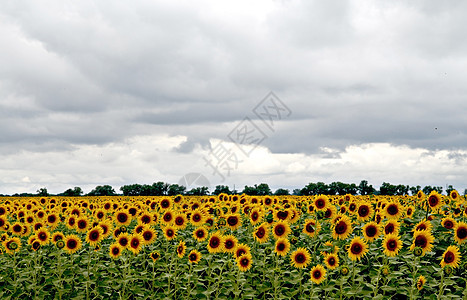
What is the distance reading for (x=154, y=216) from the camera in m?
14.6

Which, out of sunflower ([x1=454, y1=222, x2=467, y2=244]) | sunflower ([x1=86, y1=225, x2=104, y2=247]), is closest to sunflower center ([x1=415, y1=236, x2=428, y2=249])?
sunflower ([x1=454, y1=222, x2=467, y2=244])

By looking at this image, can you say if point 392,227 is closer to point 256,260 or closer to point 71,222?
point 256,260

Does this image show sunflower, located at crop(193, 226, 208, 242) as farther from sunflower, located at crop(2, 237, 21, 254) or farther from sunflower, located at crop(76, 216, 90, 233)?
sunflower, located at crop(2, 237, 21, 254)

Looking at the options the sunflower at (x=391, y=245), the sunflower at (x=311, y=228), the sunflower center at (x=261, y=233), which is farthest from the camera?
the sunflower at (x=311, y=228)

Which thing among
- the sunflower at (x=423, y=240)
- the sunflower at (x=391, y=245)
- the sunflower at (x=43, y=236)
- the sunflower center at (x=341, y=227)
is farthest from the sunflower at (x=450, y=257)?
the sunflower at (x=43, y=236)

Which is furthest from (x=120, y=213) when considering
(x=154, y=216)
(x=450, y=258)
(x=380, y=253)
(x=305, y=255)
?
(x=450, y=258)

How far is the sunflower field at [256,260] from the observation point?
34.2 feet

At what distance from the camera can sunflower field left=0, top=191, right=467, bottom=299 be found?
10438 mm

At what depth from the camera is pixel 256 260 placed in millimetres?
12109

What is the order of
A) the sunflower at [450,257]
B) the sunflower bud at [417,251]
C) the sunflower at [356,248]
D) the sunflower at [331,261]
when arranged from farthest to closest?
the sunflower at [356,248], the sunflower at [331,261], the sunflower bud at [417,251], the sunflower at [450,257]

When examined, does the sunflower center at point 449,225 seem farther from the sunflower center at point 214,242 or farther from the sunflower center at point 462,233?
the sunflower center at point 214,242

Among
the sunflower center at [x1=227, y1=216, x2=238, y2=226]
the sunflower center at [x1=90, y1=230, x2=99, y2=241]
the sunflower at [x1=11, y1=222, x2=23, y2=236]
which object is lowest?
the sunflower center at [x1=90, y1=230, x2=99, y2=241]

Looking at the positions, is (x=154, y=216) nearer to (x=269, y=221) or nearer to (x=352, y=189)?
(x=269, y=221)

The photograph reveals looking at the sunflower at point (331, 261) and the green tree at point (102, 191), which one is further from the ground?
the green tree at point (102, 191)
